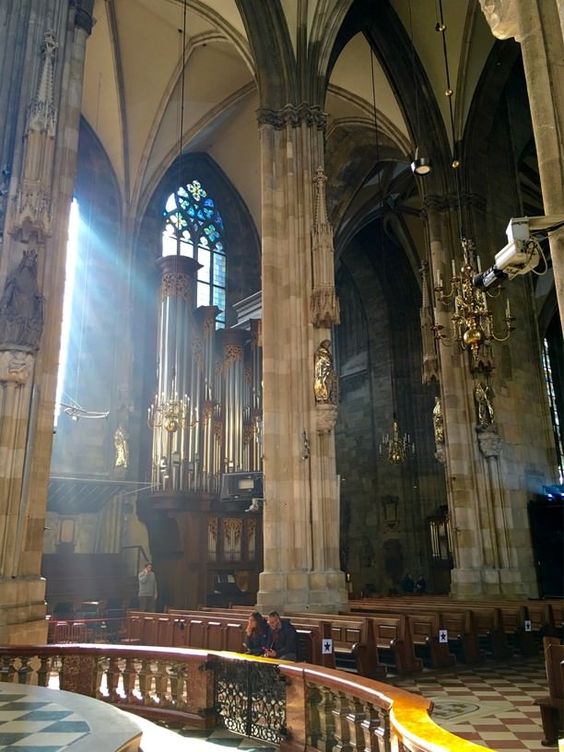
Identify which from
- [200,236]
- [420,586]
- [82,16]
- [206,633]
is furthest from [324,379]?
[420,586]

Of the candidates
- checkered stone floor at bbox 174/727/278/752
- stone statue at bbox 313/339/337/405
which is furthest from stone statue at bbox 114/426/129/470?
checkered stone floor at bbox 174/727/278/752

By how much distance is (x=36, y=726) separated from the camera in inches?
159

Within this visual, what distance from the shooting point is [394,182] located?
79.6 feet

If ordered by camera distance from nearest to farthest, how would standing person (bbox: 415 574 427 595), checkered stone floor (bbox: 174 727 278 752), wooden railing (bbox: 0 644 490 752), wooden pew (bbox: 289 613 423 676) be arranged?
wooden railing (bbox: 0 644 490 752), checkered stone floor (bbox: 174 727 278 752), wooden pew (bbox: 289 613 423 676), standing person (bbox: 415 574 427 595)

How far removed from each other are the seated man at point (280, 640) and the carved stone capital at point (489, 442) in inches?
385

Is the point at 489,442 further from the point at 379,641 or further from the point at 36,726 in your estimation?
the point at 36,726

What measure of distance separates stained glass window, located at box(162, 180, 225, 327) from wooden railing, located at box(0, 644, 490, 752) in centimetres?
1644

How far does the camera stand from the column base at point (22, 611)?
7.98 metres

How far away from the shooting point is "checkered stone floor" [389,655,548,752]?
231 inches

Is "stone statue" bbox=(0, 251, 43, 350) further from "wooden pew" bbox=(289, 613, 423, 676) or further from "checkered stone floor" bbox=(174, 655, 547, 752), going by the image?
"wooden pew" bbox=(289, 613, 423, 676)

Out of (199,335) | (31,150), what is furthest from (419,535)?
(31,150)

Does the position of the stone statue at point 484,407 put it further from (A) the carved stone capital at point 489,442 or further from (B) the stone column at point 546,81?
(B) the stone column at point 546,81

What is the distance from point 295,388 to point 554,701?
25.7ft

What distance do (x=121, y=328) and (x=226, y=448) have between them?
4.80 m
